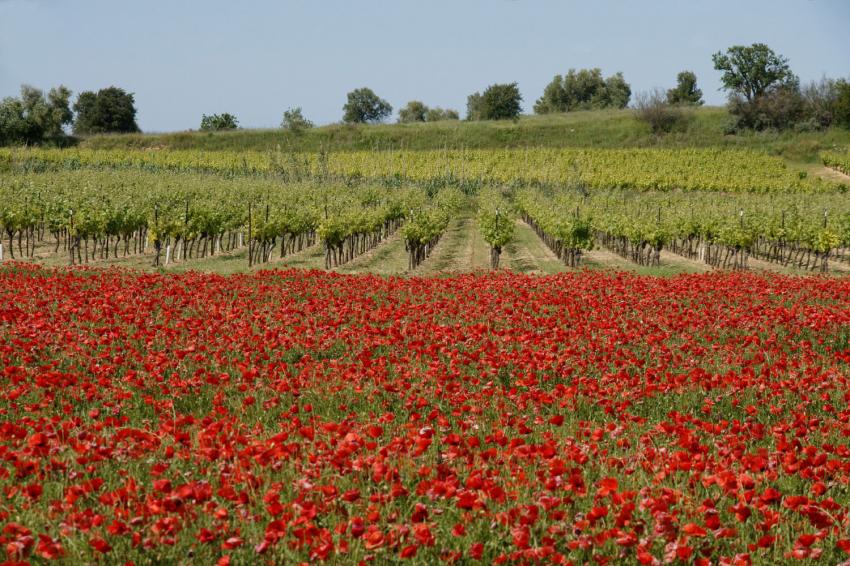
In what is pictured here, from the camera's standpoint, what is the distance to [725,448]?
5.55 m

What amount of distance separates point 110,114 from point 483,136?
180 feet

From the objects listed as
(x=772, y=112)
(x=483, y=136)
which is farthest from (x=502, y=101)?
(x=772, y=112)

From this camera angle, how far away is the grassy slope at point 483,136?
8780 cm

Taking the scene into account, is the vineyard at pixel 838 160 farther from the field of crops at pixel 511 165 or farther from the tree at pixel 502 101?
the tree at pixel 502 101

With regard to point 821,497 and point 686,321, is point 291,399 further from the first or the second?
point 686,321

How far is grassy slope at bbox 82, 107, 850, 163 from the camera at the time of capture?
8780cm

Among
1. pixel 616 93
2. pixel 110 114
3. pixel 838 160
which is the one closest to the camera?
pixel 838 160

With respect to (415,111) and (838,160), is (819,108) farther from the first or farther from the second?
(415,111)

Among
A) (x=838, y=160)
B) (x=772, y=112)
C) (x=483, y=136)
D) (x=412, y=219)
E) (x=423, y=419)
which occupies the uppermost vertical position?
(x=772, y=112)

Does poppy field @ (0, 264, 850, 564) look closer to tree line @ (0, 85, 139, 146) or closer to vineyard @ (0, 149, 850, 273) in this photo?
vineyard @ (0, 149, 850, 273)

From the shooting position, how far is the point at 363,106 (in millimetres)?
157875

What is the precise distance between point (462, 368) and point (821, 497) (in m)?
4.21

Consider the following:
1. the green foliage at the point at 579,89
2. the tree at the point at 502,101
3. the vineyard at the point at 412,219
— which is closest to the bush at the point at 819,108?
the vineyard at the point at 412,219

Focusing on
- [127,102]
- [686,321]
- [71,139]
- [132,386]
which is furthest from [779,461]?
[127,102]
